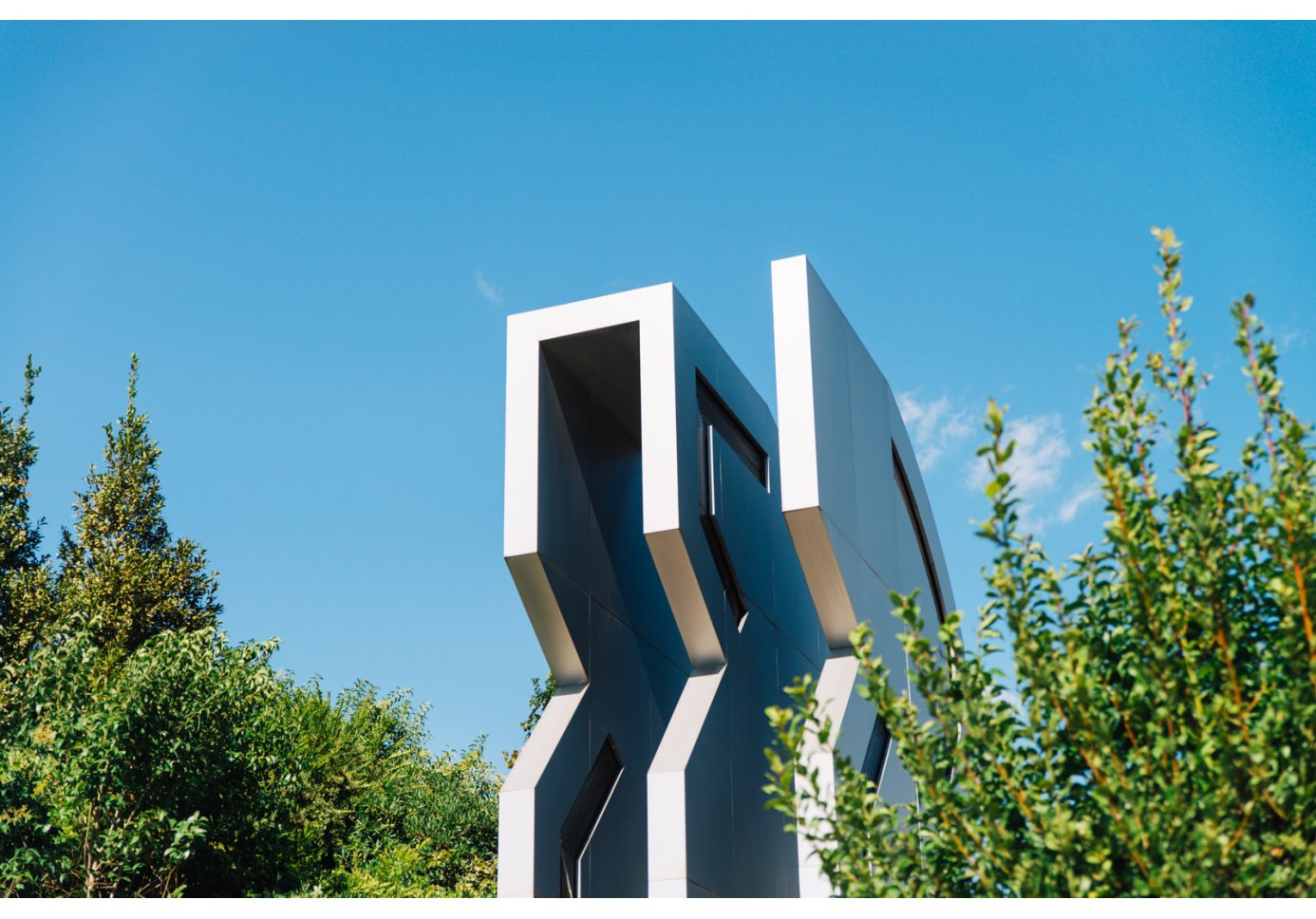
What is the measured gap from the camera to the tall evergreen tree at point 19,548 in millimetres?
28188

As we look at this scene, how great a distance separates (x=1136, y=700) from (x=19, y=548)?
1198 inches

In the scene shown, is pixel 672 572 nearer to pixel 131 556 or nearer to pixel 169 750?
pixel 169 750

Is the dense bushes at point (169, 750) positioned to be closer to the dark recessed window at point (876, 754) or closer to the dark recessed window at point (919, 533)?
the dark recessed window at point (876, 754)

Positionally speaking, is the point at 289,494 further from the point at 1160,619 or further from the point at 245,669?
the point at 1160,619

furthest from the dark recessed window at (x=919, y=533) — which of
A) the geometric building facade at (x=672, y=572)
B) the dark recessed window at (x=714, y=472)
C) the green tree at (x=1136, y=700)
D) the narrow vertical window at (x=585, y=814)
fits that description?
the green tree at (x=1136, y=700)

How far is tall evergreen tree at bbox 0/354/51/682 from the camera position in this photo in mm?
28188

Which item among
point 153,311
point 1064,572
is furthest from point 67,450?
point 1064,572

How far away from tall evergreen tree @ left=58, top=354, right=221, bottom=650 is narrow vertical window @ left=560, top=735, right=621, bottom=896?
1851cm

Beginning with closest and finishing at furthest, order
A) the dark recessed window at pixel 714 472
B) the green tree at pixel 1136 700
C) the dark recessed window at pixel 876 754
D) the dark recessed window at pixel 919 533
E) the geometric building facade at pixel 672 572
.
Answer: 1. the green tree at pixel 1136 700
2. the geometric building facade at pixel 672 572
3. the dark recessed window at pixel 876 754
4. the dark recessed window at pixel 714 472
5. the dark recessed window at pixel 919 533

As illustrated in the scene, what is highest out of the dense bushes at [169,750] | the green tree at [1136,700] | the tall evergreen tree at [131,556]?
the tall evergreen tree at [131,556]

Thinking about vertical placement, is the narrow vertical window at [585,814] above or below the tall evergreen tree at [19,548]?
below

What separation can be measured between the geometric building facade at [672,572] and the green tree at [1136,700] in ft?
17.6

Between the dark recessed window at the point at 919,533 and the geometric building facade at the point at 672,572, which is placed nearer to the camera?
the geometric building facade at the point at 672,572

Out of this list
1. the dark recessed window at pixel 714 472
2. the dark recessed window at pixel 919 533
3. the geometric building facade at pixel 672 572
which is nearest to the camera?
the geometric building facade at pixel 672 572
